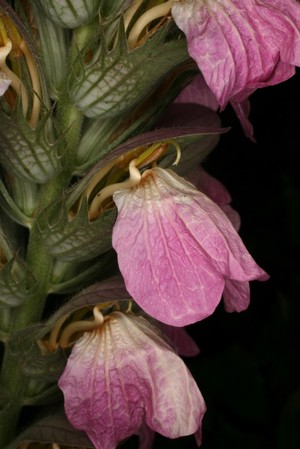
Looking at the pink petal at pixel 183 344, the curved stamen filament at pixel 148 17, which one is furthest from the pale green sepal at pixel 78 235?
the pink petal at pixel 183 344

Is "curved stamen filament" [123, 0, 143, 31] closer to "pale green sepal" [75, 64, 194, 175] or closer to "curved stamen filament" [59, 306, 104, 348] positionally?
"pale green sepal" [75, 64, 194, 175]

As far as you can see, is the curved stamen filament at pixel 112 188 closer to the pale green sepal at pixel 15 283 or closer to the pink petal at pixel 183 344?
the pale green sepal at pixel 15 283

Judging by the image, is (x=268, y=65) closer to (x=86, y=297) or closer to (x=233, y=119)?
(x=86, y=297)

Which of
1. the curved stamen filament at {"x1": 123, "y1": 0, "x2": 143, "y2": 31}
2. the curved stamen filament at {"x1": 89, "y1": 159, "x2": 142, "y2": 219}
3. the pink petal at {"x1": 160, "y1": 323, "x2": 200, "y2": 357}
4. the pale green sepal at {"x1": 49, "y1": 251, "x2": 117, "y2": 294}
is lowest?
the pink petal at {"x1": 160, "y1": 323, "x2": 200, "y2": 357}

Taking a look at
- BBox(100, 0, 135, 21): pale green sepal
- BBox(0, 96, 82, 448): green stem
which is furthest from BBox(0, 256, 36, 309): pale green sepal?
BBox(100, 0, 135, 21): pale green sepal

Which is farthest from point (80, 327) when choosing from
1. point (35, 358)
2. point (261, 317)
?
point (261, 317)

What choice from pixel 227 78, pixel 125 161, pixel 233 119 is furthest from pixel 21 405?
pixel 233 119

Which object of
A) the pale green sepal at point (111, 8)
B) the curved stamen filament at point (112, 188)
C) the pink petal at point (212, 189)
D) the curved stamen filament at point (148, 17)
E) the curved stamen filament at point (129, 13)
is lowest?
the pink petal at point (212, 189)
